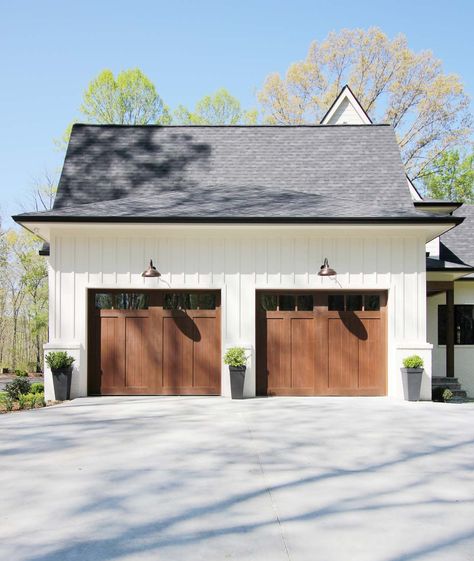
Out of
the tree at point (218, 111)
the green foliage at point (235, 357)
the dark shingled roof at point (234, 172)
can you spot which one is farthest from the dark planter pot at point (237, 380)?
the tree at point (218, 111)

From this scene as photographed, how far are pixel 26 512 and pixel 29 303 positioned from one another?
2602 centimetres

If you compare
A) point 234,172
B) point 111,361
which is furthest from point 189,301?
point 234,172

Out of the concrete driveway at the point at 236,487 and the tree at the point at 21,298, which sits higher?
the tree at the point at 21,298

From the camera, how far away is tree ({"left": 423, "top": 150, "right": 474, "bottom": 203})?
35.7 metres

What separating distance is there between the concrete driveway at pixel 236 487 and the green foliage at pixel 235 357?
2.34 metres

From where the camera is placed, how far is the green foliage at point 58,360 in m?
12.4

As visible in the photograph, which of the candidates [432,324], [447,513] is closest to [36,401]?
[447,513]

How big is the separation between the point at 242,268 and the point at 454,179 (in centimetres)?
2694

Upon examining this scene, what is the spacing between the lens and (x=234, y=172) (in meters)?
15.8

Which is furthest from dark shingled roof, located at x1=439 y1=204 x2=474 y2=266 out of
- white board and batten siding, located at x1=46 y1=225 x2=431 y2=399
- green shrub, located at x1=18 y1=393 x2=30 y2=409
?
green shrub, located at x1=18 y1=393 x2=30 y2=409

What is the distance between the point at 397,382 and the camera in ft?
42.1

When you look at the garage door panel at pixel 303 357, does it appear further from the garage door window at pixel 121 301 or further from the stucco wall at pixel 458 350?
the stucco wall at pixel 458 350

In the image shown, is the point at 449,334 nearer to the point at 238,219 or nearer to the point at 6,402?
the point at 238,219

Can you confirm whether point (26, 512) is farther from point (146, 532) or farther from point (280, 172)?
point (280, 172)
